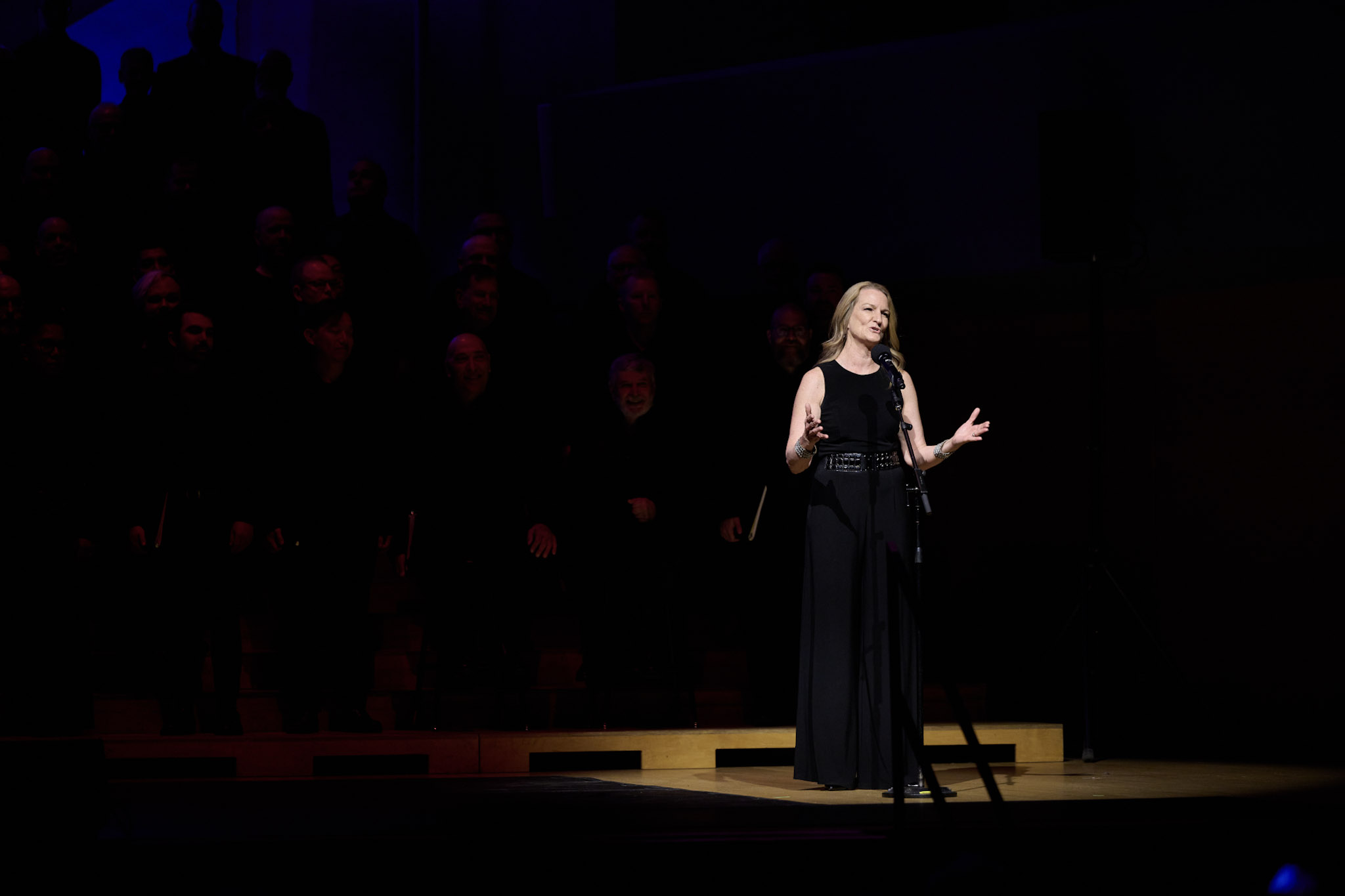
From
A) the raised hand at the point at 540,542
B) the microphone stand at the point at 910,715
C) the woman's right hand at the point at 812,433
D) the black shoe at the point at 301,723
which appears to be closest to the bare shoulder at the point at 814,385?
the woman's right hand at the point at 812,433

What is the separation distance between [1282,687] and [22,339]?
5386 mm

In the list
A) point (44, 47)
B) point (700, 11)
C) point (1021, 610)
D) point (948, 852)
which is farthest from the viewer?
point (700, 11)

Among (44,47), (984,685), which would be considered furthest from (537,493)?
(44,47)

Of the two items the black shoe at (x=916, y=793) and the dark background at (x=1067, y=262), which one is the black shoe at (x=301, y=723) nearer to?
the dark background at (x=1067, y=262)

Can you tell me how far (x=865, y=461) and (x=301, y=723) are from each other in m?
2.19

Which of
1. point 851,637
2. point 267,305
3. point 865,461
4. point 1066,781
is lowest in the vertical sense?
point 1066,781

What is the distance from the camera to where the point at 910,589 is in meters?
3.12

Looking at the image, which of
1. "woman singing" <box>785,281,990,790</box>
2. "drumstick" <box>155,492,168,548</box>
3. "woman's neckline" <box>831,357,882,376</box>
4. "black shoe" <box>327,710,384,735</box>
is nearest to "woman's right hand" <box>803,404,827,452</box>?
"woman singing" <box>785,281,990,790</box>

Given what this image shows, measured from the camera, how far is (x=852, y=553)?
4.17 m

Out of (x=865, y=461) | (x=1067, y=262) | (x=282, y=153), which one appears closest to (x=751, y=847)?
(x=865, y=461)

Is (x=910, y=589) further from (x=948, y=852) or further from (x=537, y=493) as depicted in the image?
(x=537, y=493)

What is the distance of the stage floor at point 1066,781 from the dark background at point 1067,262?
0.47 m

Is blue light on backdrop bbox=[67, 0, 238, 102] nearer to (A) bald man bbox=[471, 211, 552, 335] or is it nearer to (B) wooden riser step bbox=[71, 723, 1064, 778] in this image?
(A) bald man bbox=[471, 211, 552, 335]

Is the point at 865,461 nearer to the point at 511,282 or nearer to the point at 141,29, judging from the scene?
the point at 511,282
